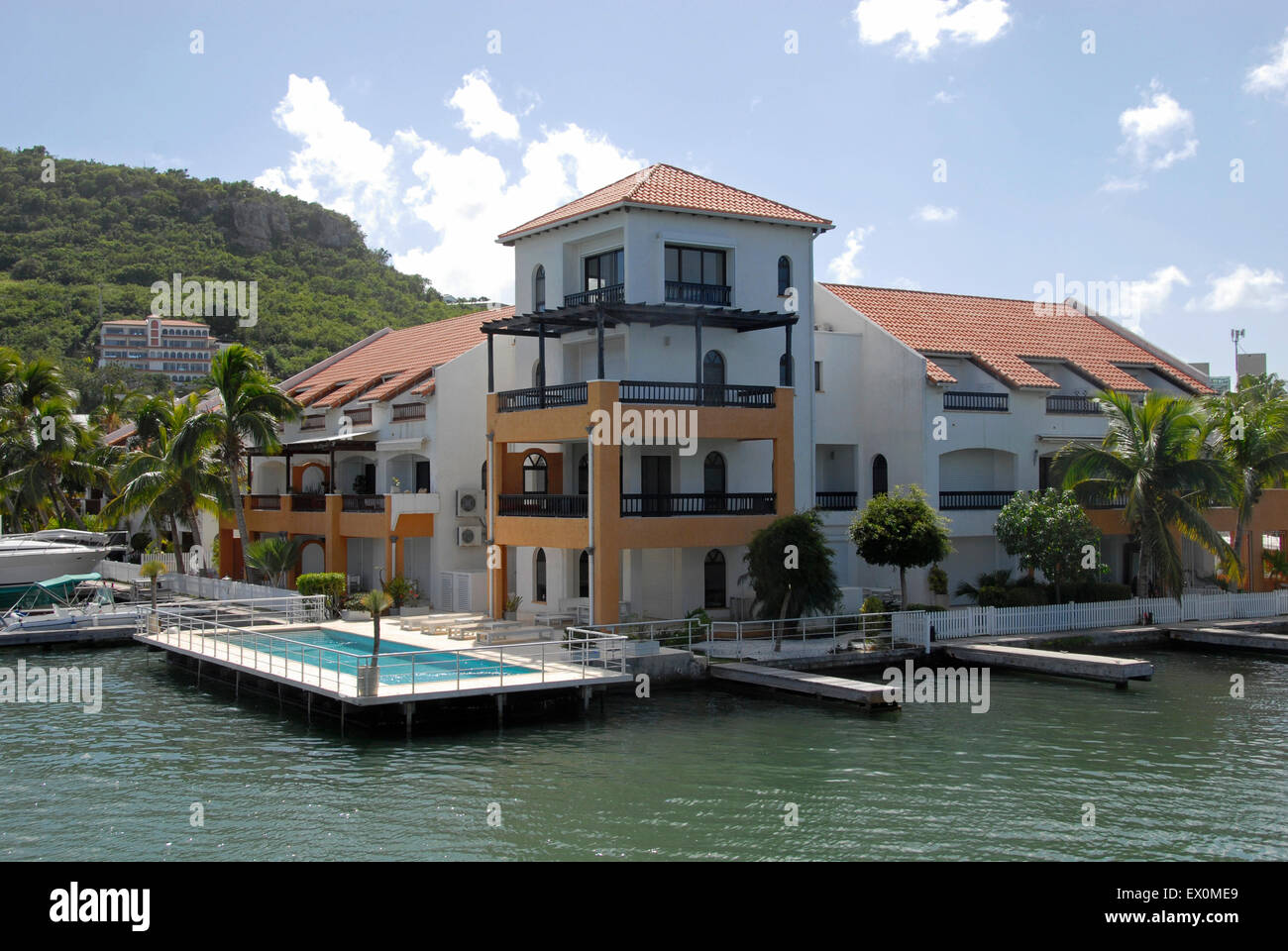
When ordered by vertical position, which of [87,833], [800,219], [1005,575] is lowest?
[87,833]

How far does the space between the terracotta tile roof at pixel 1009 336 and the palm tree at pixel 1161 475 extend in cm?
389

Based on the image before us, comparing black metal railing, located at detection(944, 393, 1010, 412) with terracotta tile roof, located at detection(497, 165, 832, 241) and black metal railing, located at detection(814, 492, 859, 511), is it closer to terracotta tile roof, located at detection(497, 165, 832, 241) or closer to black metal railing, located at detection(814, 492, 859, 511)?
black metal railing, located at detection(814, 492, 859, 511)

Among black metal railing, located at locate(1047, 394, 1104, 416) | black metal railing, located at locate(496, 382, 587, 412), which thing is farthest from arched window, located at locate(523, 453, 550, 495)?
black metal railing, located at locate(1047, 394, 1104, 416)

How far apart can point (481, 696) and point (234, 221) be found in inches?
3783

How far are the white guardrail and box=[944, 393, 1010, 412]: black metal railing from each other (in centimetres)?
1574

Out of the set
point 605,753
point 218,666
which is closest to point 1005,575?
point 605,753

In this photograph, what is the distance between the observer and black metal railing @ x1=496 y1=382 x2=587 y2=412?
3334cm

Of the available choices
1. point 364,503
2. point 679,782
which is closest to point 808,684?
point 679,782

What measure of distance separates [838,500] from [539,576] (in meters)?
10.4

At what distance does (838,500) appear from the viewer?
132 ft

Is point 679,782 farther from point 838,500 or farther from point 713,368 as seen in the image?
point 838,500

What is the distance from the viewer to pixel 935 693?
2855 cm
